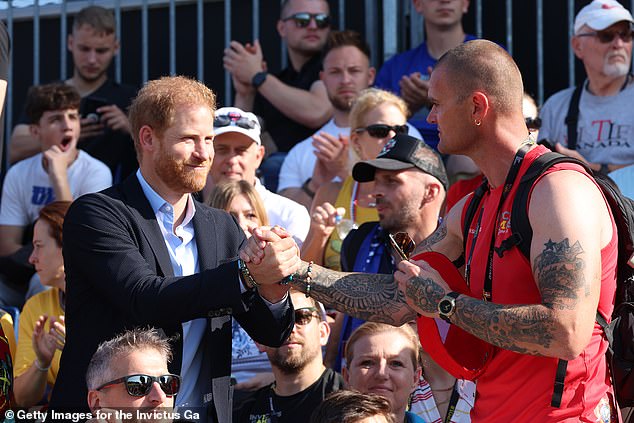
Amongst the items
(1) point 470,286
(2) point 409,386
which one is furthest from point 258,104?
(1) point 470,286

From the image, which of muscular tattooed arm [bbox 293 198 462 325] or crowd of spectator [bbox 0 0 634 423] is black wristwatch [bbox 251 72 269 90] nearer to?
crowd of spectator [bbox 0 0 634 423]

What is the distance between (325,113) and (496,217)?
486 centimetres

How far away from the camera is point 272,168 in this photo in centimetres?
877

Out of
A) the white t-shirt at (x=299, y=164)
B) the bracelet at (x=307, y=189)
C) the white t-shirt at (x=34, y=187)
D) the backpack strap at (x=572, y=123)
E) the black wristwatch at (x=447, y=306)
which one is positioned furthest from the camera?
the white t-shirt at (x=34, y=187)

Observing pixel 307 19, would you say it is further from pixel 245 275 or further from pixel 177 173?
pixel 245 275

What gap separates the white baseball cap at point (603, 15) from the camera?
25.7 ft

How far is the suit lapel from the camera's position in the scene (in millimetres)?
4660

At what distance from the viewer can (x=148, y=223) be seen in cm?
471

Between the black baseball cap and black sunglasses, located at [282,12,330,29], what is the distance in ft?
8.53

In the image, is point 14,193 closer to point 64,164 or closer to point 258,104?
point 64,164

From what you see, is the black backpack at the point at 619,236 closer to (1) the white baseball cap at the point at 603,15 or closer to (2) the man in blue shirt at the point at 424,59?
(1) the white baseball cap at the point at 603,15

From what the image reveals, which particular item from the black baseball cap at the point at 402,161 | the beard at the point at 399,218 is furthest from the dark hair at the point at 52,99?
the beard at the point at 399,218

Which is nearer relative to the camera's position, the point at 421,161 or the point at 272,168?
the point at 421,161

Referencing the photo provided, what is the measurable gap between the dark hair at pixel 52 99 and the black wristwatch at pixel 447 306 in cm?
540
